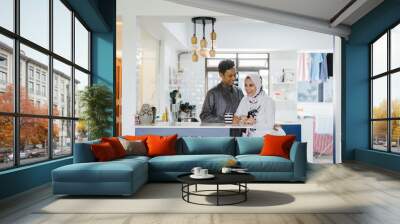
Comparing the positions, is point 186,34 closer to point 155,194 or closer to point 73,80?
point 73,80

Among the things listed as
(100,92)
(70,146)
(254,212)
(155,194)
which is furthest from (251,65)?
(254,212)

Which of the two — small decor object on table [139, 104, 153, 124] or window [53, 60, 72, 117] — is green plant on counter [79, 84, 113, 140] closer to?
window [53, 60, 72, 117]

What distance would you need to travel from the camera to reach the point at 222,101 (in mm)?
10227

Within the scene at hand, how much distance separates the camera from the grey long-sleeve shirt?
10.1 meters

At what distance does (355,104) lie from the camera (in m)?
10.2

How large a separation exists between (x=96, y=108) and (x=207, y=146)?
2.44 metres

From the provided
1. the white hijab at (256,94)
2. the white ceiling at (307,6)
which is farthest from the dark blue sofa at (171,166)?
the white ceiling at (307,6)

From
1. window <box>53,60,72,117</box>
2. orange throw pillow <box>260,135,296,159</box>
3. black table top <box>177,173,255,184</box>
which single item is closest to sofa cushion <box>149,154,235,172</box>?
orange throw pillow <box>260,135,296,159</box>

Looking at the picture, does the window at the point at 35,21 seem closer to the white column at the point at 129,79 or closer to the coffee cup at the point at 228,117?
the white column at the point at 129,79

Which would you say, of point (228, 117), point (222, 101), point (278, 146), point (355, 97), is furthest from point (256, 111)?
point (355, 97)

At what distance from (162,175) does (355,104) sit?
5580 mm

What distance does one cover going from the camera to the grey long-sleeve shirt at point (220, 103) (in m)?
10.1

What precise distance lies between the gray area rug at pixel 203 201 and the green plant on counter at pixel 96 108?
114 inches

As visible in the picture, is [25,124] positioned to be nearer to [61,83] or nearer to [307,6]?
[61,83]
